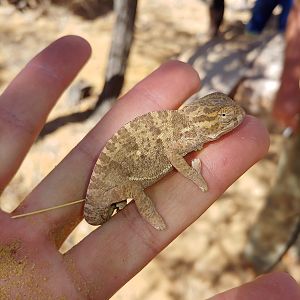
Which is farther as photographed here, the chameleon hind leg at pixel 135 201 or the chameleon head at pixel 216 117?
the chameleon head at pixel 216 117

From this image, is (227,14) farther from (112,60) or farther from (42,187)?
(42,187)

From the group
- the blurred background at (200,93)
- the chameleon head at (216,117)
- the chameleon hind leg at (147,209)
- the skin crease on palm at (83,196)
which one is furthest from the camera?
the blurred background at (200,93)

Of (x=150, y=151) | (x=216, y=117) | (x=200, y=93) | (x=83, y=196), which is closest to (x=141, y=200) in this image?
(x=150, y=151)

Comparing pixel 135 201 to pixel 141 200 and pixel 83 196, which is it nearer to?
pixel 141 200

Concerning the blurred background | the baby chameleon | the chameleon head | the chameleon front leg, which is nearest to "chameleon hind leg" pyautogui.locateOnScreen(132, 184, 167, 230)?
the baby chameleon

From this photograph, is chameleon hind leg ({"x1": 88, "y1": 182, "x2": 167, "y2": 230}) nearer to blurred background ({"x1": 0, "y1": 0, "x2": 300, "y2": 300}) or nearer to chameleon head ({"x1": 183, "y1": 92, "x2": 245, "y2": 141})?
chameleon head ({"x1": 183, "y1": 92, "x2": 245, "y2": 141})

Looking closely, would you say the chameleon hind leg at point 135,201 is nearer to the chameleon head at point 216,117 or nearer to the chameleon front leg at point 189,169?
the chameleon front leg at point 189,169

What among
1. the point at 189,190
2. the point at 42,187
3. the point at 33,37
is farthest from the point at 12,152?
the point at 33,37

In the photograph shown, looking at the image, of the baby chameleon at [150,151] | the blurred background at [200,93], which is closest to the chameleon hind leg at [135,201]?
the baby chameleon at [150,151]
